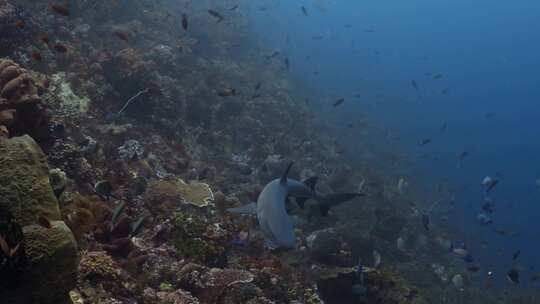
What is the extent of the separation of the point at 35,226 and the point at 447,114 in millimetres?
70637

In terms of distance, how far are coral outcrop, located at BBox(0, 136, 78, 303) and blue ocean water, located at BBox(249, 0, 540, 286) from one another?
68.2 feet

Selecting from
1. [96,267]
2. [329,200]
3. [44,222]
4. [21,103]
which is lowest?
[329,200]

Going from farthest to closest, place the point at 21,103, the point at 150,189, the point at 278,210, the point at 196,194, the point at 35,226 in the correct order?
the point at 196,194
the point at 150,189
the point at 21,103
the point at 278,210
the point at 35,226

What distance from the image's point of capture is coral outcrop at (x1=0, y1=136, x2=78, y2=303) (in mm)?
3229

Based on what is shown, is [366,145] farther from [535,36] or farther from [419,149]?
Result: [535,36]

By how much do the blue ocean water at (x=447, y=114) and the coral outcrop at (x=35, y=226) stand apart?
20803mm

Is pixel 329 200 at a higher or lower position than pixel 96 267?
lower

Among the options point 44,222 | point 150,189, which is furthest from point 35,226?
point 150,189

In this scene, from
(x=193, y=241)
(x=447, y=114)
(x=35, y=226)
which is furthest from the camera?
(x=447, y=114)

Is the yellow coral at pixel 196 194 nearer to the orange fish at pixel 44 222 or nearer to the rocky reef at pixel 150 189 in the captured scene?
the rocky reef at pixel 150 189

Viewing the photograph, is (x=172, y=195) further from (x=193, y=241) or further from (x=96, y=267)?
(x=96, y=267)

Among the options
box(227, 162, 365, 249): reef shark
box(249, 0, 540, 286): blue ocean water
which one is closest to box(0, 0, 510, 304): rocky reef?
box(227, 162, 365, 249): reef shark

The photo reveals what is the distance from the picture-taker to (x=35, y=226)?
334 cm

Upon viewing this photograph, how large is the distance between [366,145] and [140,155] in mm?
26589
